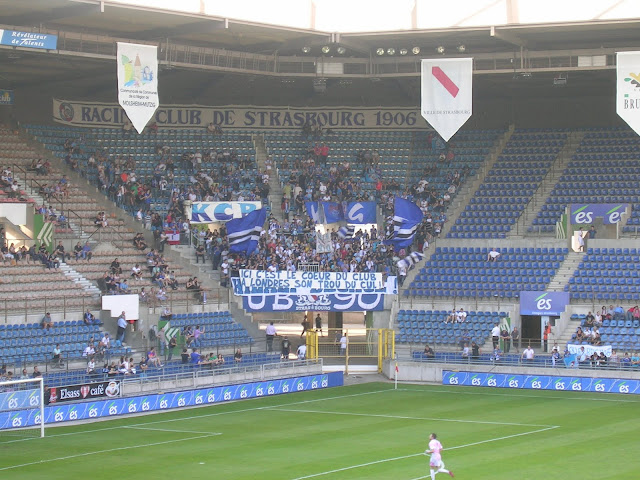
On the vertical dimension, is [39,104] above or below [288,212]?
above

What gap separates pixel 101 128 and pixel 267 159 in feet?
26.0

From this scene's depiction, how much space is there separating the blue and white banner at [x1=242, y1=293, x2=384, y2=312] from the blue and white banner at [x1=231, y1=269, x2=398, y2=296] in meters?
0.16

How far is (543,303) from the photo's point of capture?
43.8m

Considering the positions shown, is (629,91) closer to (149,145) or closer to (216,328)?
(216,328)

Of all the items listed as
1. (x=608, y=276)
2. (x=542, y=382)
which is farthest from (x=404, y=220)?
(x=542, y=382)

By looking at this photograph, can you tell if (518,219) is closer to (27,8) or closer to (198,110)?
(198,110)

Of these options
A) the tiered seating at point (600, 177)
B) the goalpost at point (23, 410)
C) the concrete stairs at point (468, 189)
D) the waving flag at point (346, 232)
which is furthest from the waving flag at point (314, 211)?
the goalpost at point (23, 410)

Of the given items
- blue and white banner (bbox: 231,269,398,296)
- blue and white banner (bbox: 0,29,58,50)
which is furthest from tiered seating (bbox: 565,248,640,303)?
blue and white banner (bbox: 0,29,58,50)

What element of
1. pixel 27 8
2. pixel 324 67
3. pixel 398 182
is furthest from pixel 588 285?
pixel 27 8

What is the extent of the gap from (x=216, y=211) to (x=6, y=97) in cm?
1083

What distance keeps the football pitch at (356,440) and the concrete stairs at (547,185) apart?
34.7 feet

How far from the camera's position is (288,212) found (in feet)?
165

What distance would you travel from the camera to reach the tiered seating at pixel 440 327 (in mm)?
43781

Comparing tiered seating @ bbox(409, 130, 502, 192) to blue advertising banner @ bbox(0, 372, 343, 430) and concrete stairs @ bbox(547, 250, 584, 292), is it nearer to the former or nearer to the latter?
concrete stairs @ bbox(547, 250, 584, 292)
